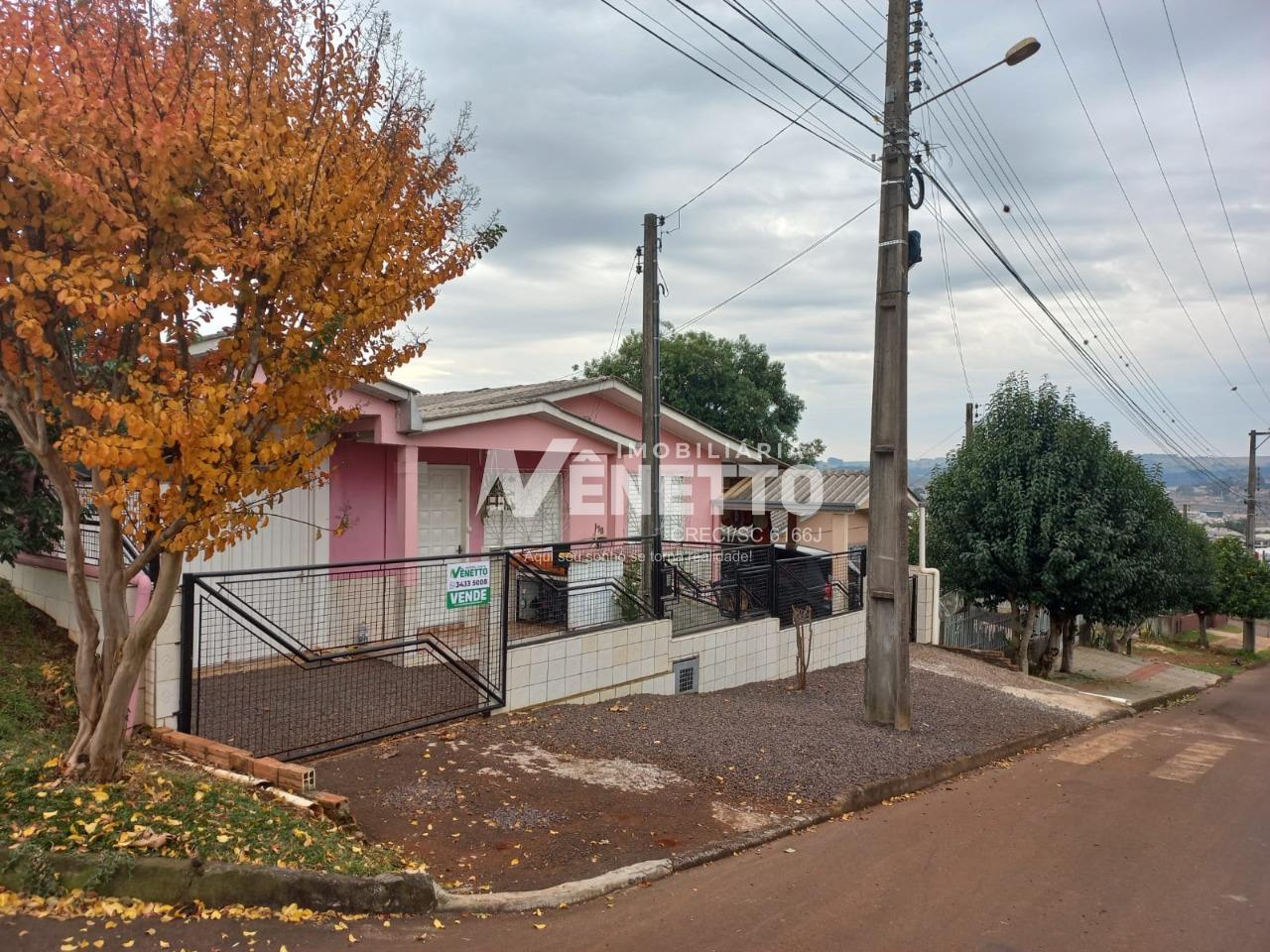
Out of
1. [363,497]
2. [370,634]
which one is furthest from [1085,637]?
[370,634]

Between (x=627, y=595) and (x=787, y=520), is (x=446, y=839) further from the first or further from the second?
(x=787, y=520)

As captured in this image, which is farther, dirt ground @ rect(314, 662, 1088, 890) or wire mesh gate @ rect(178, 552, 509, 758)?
wire mesh gate @ rect(178, 552, 509, 758)

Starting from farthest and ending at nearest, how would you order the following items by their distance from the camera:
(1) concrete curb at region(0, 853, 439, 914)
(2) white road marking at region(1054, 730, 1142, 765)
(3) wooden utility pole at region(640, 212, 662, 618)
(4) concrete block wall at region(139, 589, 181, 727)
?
(3) wooden utility pole at region(640, 212, 662, 618) → (2) white road marking at region(1054, 730, 1142, 765) → (4) concrete block wall at region(139, 589, 181, 727) → (1) concrete curb at region(0, 853, 439, 914)

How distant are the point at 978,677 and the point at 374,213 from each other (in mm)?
12359

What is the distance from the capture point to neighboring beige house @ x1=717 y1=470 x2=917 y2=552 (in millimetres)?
20750

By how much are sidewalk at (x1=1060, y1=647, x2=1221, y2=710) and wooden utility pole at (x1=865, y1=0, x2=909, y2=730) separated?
7938 mm

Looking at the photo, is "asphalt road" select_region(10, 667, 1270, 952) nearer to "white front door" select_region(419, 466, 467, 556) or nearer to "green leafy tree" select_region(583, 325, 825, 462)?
"white front door" select_region(419, 466, 467, 556)

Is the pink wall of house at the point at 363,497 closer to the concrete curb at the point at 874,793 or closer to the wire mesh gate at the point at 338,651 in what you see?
the wire mesh gate at the point at 338,651

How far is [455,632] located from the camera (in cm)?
833

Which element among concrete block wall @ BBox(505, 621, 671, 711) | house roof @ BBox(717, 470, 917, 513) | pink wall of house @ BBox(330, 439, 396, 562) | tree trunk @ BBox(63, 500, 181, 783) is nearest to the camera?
tree trunk @ BBox(63, 500, 181, 783)

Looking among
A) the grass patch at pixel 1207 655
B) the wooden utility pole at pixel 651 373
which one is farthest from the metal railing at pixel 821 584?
the grass patch at pixel 1207 655

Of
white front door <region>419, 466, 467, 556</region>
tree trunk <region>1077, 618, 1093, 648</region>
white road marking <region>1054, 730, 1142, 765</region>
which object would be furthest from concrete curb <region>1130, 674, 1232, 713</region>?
white front door <region>419, 466, 467, 556</region>

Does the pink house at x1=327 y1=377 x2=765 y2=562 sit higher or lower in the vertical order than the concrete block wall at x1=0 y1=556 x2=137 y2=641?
higher

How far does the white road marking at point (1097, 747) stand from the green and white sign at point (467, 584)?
660 centimetres
